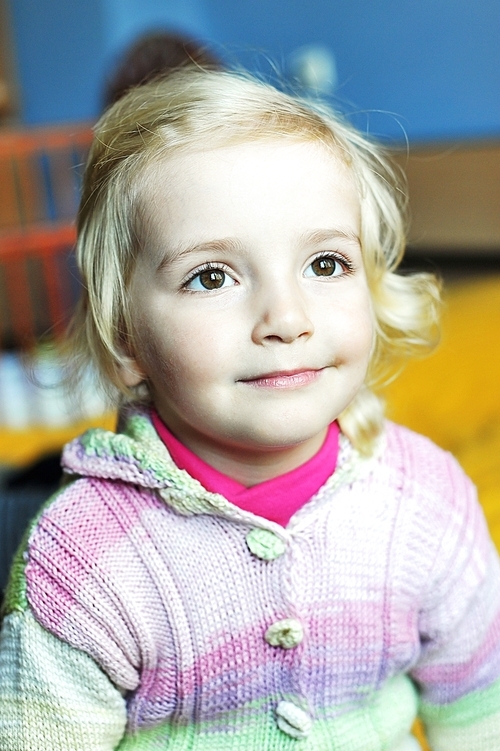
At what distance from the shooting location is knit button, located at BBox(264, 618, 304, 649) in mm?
723

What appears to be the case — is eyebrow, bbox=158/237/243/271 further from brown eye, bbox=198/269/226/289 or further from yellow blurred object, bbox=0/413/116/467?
yellow blurred object, bbox=0/413/116/467

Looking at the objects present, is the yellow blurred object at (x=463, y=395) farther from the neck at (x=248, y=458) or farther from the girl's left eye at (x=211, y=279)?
the girl's left eye at (x=211, y=279)

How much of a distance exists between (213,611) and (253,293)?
27cm

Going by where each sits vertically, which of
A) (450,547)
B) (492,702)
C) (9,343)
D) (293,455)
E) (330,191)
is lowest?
(9,343)

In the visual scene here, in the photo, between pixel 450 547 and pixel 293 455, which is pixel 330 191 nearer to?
pixel 293 455

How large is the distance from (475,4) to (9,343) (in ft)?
4.85

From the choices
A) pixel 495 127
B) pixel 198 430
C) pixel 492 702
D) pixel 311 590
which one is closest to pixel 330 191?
pixel 198 430

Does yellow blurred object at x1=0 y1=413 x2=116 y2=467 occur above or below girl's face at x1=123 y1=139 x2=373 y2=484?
below

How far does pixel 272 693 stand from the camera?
2.46 feet

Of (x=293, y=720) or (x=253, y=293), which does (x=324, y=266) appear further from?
(x=293, y=720)

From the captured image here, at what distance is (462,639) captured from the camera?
82 cm


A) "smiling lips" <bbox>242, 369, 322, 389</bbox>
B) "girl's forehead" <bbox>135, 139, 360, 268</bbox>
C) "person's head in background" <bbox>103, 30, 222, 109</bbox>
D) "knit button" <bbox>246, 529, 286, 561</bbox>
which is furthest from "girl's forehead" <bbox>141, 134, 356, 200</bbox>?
"person's head in background" <bbox>103, 30, 222, 109</bbox>

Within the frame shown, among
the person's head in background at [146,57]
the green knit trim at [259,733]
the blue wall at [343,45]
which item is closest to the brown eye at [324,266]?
the green knit trim at [259,733]

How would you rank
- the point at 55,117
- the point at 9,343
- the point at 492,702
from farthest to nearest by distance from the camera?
1. the point at 55,117
2. the point at 9,343
3. the point at 492,702
